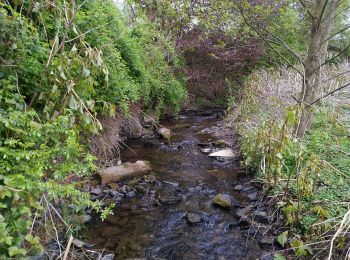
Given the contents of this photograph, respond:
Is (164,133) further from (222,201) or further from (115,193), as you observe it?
(222,201)

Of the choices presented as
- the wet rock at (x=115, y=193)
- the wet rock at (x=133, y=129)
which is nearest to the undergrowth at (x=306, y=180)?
the wet rock at (x=115, y=193)

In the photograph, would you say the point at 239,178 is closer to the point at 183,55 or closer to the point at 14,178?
the point at 14,178

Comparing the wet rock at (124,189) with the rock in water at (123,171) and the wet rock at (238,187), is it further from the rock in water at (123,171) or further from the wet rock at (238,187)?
the wet rock at (238,187)

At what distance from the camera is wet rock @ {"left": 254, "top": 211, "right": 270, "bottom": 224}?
3943 mm

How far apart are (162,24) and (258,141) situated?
300 inches

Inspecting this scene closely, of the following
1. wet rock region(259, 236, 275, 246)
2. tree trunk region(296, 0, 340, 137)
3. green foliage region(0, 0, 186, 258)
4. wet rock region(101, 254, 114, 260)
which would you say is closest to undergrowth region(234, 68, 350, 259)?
wet rock region(259, 236, 275, 246)

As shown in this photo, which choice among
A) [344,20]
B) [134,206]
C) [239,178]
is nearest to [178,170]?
[239,178]

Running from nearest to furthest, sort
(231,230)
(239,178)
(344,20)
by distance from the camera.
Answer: (231,230) → (239,178) → (344,20)

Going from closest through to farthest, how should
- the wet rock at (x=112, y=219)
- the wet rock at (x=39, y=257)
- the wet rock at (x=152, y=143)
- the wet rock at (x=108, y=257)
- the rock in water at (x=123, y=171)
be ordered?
the wet rock at (x=39, y=257), the wet rock at (x=108, y=257), the wet rock at (x=112, y=219), the rock in water at (x=123, y=171), the wet rock at (x=152, y=143)

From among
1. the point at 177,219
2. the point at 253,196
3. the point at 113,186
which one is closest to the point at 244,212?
the point at 253,196

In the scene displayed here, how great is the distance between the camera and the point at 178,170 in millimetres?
5996

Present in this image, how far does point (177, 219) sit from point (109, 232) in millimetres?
973

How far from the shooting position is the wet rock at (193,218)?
412 centimetres

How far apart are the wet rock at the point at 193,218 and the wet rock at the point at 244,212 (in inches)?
22.4
